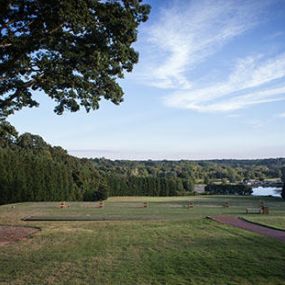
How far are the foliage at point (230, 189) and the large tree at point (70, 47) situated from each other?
83281 millimetres

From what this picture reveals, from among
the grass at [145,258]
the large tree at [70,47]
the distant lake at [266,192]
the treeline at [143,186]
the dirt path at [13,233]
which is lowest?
the grass at [145,258]

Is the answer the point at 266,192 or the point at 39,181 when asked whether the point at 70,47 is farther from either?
the point at 266,192

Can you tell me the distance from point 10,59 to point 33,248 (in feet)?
25.1

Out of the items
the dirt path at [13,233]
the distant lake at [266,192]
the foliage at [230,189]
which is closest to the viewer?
the dirt path at [13,233]

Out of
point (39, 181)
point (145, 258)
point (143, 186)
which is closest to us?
point (145, 258)

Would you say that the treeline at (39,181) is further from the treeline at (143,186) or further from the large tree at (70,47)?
the large tree at (70,47)

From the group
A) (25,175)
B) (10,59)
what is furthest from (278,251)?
(25,175)

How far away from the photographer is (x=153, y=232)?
2136 centimetres

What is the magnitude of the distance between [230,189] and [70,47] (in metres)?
88.7

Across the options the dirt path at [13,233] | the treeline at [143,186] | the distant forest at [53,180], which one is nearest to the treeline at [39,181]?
the distant forest at [53,180]

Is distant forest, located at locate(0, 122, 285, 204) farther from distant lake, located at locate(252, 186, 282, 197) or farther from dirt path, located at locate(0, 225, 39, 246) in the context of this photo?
distant lake, located at locate(252, 186, 282, 197)

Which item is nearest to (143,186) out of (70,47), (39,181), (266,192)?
(39,181)

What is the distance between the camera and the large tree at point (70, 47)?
1439 centimetres

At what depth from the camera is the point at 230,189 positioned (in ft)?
329
